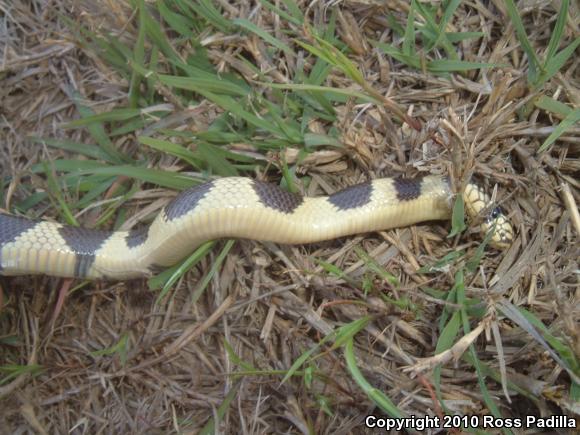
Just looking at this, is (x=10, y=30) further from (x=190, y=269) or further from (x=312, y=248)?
(x=312, y=248)

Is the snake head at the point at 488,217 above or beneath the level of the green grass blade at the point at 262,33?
beneath

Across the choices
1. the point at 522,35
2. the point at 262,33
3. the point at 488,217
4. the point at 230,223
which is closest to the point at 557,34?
the point at 522,35

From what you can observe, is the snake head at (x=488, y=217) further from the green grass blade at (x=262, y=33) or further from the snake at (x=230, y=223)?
the green grass blade at (x=262, y=33)

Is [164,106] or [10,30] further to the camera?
[10,30]

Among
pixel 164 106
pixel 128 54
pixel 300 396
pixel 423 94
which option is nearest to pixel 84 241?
pixel 164 106

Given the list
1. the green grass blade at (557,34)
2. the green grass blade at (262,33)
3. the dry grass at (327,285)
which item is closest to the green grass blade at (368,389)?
the dry grass at (327,285)

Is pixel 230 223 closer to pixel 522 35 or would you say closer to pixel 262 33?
pixel 262 33
